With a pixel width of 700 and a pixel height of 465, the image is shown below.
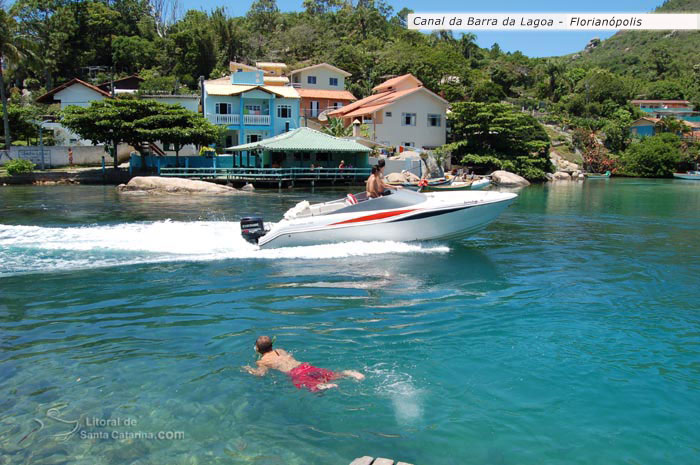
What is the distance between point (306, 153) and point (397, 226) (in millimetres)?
31498

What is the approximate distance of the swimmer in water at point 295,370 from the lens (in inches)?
239

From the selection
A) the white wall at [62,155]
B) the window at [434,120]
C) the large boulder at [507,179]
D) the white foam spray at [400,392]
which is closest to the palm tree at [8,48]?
the white wall at [62,155]

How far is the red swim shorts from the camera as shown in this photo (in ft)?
19.9

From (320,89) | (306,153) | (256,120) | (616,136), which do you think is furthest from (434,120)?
(616,136)

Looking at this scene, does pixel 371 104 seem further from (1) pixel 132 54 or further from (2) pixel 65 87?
(1) pixel 132 54

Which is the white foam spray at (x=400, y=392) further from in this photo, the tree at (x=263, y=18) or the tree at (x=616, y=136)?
the tree at (x=263, y=18)

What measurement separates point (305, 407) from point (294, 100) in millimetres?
45776

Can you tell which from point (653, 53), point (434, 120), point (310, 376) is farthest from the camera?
point (653, 53)

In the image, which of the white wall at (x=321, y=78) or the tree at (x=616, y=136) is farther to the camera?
the white wall at (x=321, y=78)

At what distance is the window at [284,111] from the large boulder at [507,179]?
19469 mm

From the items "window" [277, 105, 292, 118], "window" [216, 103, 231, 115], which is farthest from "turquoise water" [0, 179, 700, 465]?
"window" [277, 105, 292, 118]

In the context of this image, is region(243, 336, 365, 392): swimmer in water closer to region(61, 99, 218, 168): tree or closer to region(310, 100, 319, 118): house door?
region(61, 99, 218, 168): tree

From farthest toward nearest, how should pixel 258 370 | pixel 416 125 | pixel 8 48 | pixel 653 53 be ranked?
pixel 653 53 < pixel 416 125 < pixel 8 48 < pixel 258 370

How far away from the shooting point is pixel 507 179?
1752 inches
